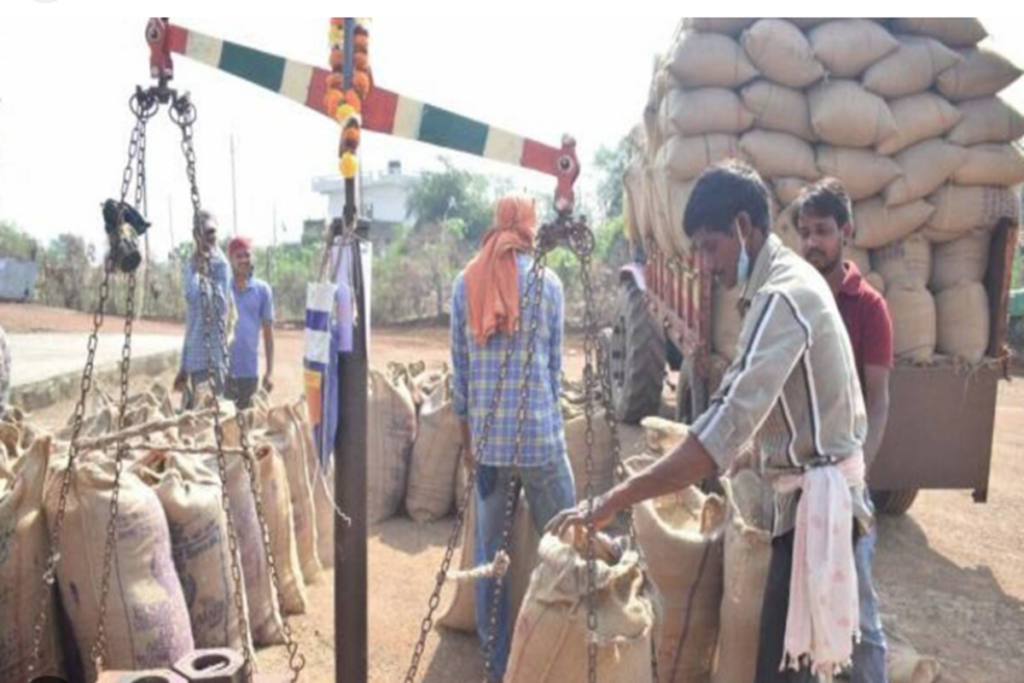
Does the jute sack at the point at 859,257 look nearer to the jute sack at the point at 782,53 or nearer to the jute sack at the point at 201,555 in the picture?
the jute sack at the point at 782,53

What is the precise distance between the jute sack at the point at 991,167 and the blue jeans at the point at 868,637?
2.49 meters

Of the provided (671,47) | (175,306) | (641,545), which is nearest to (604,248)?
(175,306)

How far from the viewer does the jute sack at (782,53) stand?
4.18 meters

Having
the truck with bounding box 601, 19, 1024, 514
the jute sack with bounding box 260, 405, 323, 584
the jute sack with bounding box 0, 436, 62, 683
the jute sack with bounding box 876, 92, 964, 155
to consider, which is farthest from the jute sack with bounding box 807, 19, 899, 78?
the jute sack with bounding box 0, 436, 62, 683

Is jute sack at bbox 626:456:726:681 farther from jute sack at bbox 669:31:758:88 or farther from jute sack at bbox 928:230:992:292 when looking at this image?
jute sack at bbox 669:31:758:88

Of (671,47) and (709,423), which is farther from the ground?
(671,47)

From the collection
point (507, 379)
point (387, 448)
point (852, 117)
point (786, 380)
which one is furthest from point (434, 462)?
point (786, 380)

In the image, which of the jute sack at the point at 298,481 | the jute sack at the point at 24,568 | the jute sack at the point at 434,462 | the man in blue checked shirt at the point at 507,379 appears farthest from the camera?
the jute sack at the point at 434,462

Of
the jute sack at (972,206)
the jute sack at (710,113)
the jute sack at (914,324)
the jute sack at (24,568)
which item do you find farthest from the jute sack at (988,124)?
the jute sack at (24,568)

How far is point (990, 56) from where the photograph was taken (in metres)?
4.13

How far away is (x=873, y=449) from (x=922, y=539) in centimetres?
239

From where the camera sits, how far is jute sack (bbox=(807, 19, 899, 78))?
163 inches

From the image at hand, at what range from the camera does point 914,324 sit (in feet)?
13.5

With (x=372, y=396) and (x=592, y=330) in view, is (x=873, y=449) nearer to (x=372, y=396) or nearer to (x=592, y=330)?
(x=592, y=330)
